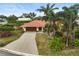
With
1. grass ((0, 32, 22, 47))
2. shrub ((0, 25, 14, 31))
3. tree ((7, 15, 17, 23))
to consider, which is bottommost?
grass ((0, 32, 22, 47))

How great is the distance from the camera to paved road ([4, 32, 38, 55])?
6.94 m

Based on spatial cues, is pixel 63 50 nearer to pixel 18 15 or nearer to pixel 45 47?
pixel 45 47

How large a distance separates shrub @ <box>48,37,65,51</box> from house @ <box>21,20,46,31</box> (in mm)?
195

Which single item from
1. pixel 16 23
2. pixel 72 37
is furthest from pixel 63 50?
pixel 16 23

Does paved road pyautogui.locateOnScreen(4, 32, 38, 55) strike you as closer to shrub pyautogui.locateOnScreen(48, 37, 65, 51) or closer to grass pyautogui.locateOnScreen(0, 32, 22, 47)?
grass pyautogui.locateOnScreen(0, 32, 22, 47)

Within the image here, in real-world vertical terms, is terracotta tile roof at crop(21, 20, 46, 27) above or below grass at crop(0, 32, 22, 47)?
above

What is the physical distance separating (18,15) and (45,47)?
19.7 inches

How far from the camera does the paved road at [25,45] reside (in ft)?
22.8

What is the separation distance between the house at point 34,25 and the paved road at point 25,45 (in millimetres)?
60

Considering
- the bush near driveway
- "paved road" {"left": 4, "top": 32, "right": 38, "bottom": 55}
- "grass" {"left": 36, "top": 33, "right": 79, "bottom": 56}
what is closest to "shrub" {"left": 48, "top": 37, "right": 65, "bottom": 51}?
"grass" {"left": 36, "top": 33, "right": 79, "bottom": 56}

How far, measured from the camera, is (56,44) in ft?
22.7

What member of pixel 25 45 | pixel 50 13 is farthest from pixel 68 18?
pixel 25 45

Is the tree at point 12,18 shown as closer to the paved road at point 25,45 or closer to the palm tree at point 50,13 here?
the paved road at point 25,45

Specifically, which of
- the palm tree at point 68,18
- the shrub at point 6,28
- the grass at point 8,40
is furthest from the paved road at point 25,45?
the palm tree at point 68,18
